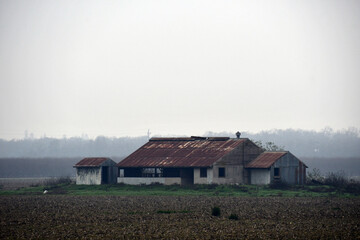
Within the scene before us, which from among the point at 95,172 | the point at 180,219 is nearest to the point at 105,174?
the point at 95,172

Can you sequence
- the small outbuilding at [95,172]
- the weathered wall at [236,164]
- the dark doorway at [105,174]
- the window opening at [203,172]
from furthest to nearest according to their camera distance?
1. the dark doorway at [105,174]
2. the small outbuilding at [95,172]
3. the window opening at [203,172]
4. the weathered wall at [236,164]

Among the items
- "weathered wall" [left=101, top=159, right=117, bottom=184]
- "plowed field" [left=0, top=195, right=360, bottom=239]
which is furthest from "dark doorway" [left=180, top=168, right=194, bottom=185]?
"plowed field" [left=0, top=195, right=360, bottom=239]

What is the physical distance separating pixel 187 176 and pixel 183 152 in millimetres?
3711

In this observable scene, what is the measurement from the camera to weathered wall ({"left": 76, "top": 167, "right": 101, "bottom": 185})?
234 feet

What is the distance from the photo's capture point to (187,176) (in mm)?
69875

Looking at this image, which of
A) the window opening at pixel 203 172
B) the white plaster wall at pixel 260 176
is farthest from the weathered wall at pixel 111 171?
the white plaster wall at pixel 260 176

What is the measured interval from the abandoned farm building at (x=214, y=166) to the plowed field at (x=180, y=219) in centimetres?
1513

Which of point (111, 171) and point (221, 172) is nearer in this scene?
point (221, 172)

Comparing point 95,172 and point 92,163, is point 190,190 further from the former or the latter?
point 92,163

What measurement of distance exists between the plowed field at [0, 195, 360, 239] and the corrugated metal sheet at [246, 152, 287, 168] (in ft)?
50.2

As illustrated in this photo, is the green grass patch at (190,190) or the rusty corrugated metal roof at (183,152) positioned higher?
the rusty corrugated metal roof at (183,152)

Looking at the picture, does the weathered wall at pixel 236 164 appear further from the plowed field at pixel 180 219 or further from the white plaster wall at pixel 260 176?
the plowed field at pixel 180 219

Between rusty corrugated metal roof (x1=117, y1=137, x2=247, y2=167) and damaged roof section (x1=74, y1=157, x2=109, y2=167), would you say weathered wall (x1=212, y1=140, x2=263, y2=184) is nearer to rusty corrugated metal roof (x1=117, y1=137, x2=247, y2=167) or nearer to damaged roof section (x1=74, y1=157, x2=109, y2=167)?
rusty corrugated metal roof (x1=117, y1=137, x2=247, y2=167)

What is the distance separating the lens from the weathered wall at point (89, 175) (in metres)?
71.4
